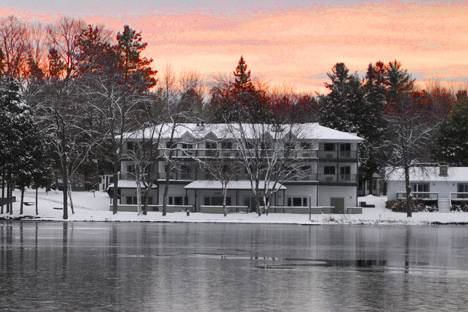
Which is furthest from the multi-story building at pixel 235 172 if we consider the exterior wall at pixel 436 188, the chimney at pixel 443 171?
the chimney at pixel 443 171

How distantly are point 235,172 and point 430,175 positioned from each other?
79.7ft

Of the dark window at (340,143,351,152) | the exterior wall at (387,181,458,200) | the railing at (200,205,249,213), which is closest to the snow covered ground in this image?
the railing at (200,205,249,213)

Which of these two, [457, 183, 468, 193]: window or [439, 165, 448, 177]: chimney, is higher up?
[439, 165, 448, 177]: chimney

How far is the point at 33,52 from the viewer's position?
10906 cm

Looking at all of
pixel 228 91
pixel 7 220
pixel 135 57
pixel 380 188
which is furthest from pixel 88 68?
pixel 380 188

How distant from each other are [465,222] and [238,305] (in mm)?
65485

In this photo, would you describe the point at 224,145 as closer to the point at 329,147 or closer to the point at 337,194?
the point at 329,147

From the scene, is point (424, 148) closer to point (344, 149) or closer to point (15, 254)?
point (344, 149)

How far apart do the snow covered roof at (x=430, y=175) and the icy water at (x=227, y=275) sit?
53001mm

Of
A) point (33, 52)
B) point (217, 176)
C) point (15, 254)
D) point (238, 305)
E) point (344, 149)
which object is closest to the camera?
point (238, 305)

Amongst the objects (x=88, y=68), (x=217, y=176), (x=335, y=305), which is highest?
(x=88, y=68)

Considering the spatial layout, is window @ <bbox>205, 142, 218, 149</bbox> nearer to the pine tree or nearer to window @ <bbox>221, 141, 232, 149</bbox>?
window @ <bbox>221, 141, 232, 149</bbox>

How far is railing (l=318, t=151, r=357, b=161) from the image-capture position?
326 ft

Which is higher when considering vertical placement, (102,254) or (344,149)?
(344,149)
